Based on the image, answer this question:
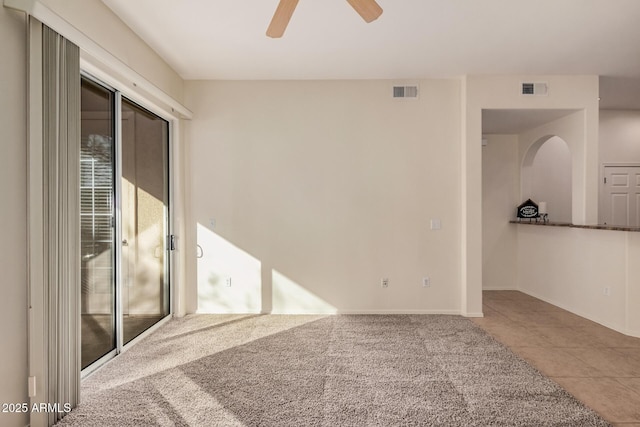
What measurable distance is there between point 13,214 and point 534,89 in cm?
494

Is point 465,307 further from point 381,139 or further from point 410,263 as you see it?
point 381,139

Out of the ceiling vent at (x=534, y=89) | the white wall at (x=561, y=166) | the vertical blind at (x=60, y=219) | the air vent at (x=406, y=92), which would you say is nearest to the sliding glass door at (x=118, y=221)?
the vertical blind at (x=60, y=219)

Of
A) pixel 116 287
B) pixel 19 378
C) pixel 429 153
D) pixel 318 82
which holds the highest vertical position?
pixel 318 82

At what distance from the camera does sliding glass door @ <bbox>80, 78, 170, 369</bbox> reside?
2807mm

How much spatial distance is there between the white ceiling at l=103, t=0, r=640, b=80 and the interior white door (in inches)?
82.1

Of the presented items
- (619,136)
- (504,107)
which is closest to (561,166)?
(619,136)

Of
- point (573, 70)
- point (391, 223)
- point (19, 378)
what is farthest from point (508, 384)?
point (573, 70)

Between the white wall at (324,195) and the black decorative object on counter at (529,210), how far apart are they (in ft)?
6.17

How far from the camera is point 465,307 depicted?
4.30 meters

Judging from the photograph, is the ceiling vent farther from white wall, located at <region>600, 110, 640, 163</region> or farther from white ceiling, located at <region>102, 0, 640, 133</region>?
white wall, located at <region>600, 110, 640, 163</region>

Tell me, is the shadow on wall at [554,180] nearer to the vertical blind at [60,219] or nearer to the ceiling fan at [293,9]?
the ceiling fan at [293,9]

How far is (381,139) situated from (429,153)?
0.60 m

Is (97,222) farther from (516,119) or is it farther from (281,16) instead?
(516,119)

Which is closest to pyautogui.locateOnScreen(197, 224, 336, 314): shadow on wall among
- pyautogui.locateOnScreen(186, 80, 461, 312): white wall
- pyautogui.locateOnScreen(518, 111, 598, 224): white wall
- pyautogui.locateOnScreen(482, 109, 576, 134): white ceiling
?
pyautogui.locateOnScreen(186, 80, 461, 312): white wall
